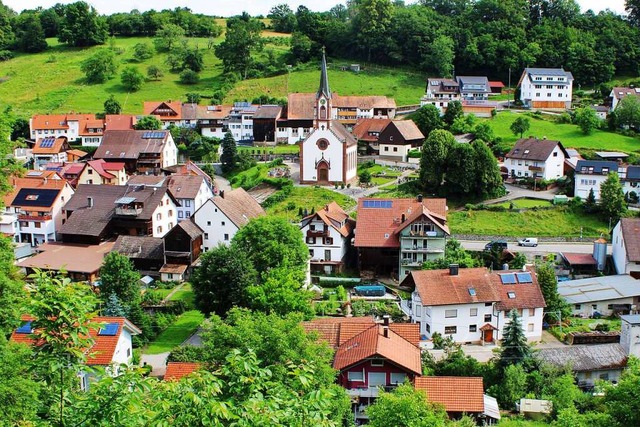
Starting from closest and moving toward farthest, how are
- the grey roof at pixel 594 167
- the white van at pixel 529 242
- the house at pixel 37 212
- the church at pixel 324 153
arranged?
the white van at pixel 529 242
the house at pixel 37 212
the grey roof at pixel 594 167
the church at pixel 324 153

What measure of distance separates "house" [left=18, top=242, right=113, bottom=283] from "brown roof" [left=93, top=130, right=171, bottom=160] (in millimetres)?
20743

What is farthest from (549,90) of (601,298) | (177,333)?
(177,333)

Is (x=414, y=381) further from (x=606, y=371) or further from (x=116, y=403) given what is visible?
(x=116, y=403)

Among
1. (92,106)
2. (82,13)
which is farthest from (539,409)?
(82,13)

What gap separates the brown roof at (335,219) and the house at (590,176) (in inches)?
751

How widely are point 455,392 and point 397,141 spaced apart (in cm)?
4463

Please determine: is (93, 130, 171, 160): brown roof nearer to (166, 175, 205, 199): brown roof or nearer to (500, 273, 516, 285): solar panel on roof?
(166, 175, 205, 199): brown roof

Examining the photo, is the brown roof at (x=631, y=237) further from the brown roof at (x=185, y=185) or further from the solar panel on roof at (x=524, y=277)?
the brown roof at (x=185, y=185)

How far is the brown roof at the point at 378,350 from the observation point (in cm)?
3005

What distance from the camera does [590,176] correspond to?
190 feet

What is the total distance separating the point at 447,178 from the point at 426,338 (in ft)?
74.4

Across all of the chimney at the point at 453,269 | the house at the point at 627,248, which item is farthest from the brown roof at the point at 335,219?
the house at the point at 627,248

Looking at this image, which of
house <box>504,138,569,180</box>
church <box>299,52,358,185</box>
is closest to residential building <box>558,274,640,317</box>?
house <box>504,138,569,180</box>

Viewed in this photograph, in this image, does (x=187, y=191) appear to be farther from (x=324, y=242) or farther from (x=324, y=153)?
(x=324, y=242)
